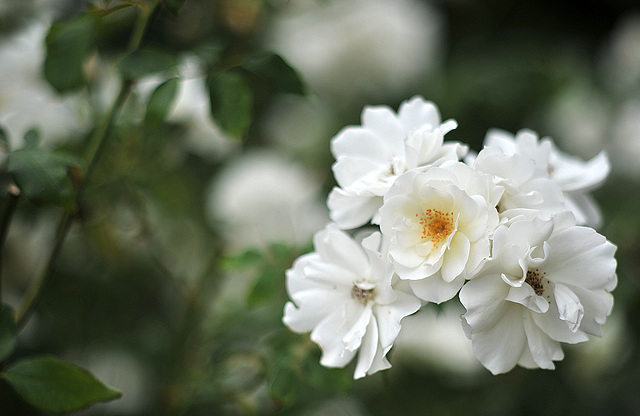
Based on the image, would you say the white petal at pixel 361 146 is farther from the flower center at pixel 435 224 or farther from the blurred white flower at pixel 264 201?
the blurred white flower at pixel 264 201

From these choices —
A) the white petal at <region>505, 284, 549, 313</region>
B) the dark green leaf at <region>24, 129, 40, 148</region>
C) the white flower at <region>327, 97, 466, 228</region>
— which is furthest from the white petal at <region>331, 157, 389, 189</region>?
the dark green leaf at <region>24, 129, 40, 148</region>

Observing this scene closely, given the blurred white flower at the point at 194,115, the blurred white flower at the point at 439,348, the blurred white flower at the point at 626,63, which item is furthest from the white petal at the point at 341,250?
the blurred white flower at the point at 626,63

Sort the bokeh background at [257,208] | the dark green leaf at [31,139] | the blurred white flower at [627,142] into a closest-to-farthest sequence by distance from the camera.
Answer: the dark green leaf at [31,139] → the bokeh background at [257,208] → the blurred white flower at [627,142]

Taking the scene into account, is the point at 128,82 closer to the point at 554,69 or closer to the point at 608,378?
the point at 608,378

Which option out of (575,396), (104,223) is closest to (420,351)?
(575,396)

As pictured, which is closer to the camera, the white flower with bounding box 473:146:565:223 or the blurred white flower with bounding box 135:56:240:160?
the white flower with bounding box 473:146:565:223

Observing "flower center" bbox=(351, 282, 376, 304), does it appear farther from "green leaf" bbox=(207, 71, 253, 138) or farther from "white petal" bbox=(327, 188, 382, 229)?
"green leaf" bbox=(207, 71, 253, 138)
